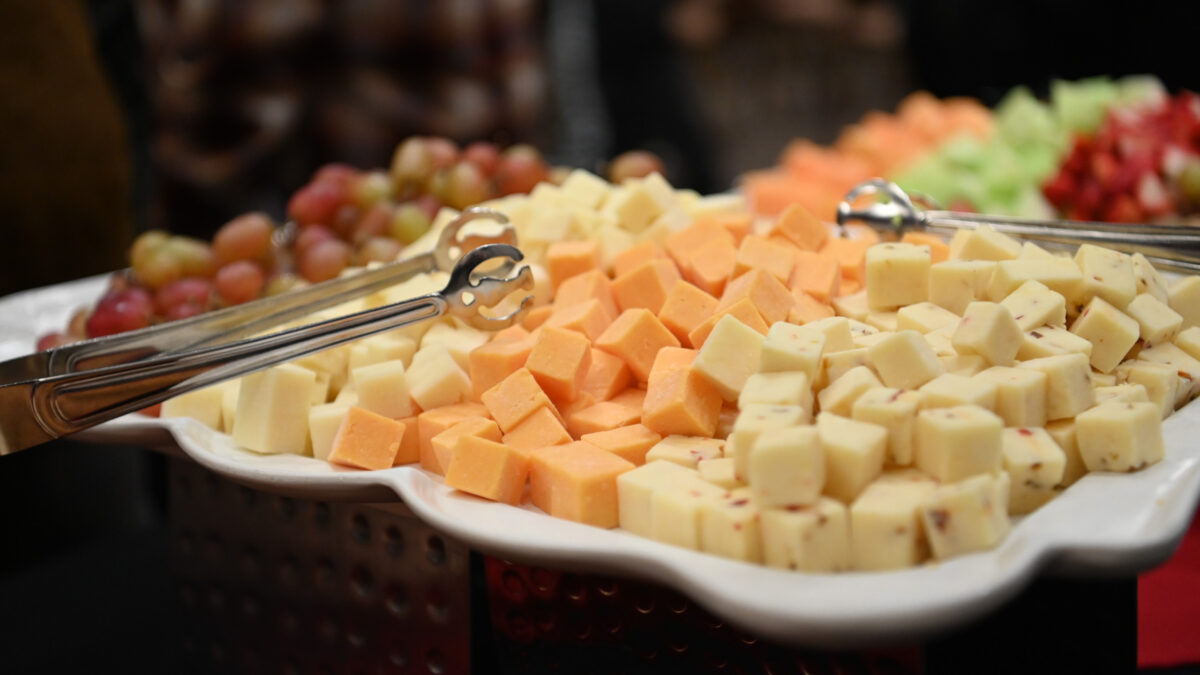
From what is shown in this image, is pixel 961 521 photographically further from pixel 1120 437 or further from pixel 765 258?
pixel 765 258

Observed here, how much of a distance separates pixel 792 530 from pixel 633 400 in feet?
0.84

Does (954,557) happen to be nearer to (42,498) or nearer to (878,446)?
(878,446)

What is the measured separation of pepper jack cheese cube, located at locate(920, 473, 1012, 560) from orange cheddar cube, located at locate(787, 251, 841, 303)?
1.02 feet

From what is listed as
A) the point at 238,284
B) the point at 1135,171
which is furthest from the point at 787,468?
the point at 1135,171

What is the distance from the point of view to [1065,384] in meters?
0.56

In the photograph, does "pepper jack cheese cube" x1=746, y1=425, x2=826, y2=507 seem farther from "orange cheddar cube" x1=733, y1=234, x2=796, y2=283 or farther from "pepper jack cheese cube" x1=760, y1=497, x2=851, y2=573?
"orange cheddar cube" x1=733, y1=234, x2=796, y2=283

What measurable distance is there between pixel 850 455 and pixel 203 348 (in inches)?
17.7

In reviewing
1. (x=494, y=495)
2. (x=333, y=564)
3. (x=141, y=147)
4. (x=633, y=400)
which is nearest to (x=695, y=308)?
(x=633, y=400)

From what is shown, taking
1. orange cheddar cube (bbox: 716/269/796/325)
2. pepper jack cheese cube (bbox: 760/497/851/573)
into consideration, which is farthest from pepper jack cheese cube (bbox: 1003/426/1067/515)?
orange cheddar cube (bbox: 716/269/796/325)

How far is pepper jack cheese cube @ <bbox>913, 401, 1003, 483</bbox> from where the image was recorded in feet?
1.60

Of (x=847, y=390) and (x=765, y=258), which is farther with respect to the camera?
(x=765, y=258)

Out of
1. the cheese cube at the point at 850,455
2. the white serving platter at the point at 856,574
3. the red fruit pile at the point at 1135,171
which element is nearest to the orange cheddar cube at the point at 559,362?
the white serving platter at the point at 856,574

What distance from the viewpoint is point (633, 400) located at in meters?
0.70

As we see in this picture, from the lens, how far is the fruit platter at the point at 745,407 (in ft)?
1.50
